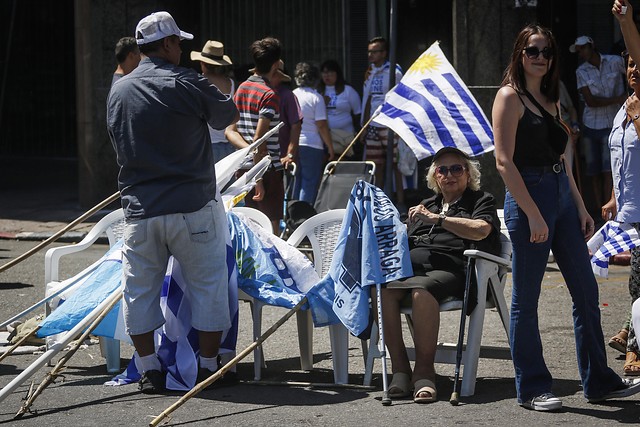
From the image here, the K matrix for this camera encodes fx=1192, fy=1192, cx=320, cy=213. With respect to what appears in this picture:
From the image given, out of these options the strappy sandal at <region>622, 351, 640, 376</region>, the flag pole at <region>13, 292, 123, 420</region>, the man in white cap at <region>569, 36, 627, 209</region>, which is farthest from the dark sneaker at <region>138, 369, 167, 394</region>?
the man in white cap at <region>569, 36, 627, 209</region>

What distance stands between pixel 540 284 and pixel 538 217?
1.21 feet

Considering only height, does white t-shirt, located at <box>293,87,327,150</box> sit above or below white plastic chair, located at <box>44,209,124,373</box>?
above

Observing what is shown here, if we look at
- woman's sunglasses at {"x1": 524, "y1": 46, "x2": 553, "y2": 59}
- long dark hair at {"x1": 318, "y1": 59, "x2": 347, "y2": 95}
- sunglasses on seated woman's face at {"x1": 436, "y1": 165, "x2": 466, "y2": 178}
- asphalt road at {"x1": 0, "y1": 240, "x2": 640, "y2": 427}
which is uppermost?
long dark hair at {"x1": 318, "y1": 59, "x2": 347, "y2": 95}

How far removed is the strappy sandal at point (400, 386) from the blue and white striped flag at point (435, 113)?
8.87 feet

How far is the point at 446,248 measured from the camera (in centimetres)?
654

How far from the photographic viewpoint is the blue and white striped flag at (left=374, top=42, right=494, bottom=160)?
877 cm

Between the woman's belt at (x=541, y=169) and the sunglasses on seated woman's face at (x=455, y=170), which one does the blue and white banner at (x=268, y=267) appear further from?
the woman's belt at (x=541, y=169)

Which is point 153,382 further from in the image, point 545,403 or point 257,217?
point 545,403

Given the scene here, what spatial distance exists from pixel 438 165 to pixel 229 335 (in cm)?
152

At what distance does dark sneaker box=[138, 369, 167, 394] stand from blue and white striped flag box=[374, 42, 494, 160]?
10.2 ft

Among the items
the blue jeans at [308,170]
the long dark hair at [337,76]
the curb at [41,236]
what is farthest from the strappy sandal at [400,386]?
the long dark hair at [337,76]

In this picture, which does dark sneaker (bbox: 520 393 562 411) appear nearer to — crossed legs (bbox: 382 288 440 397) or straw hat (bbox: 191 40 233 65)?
crossed legs (bbox: 382 288 440 397)

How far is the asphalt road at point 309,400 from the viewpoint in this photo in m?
5.82

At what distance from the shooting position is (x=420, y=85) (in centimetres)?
909
